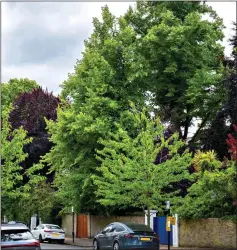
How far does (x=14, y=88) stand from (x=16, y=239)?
157ft

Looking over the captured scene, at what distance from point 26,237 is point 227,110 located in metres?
15.9

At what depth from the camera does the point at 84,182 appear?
30922 millimetres

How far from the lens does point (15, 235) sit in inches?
683

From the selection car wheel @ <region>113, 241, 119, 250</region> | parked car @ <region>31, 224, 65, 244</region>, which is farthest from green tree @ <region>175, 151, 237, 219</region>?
parked car @ <region>31, 224, 65, 244</region>

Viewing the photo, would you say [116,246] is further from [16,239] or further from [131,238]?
[16,239]

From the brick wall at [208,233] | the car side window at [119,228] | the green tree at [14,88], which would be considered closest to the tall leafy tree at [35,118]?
the green tree at [14,88]

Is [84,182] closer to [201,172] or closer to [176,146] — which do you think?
[176,146]

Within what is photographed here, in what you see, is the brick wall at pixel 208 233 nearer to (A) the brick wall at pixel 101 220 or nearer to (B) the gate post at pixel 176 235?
(B) the gate post at pixel 176 235

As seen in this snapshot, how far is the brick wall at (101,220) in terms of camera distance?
32.6 meters

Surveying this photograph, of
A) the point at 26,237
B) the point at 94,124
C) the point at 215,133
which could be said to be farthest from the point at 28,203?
the point at 26,237

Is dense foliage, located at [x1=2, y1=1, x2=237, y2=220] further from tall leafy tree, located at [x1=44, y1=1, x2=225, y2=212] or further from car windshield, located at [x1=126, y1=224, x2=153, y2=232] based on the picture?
car windshield, located at [x1=126, y1=224, x2=153, y2=232]

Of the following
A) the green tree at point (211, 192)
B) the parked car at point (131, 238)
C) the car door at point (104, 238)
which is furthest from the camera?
the car door at point (104, 238)

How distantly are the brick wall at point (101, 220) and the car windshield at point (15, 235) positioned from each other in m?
14.5

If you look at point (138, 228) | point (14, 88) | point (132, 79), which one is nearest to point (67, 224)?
point (132, 79)
